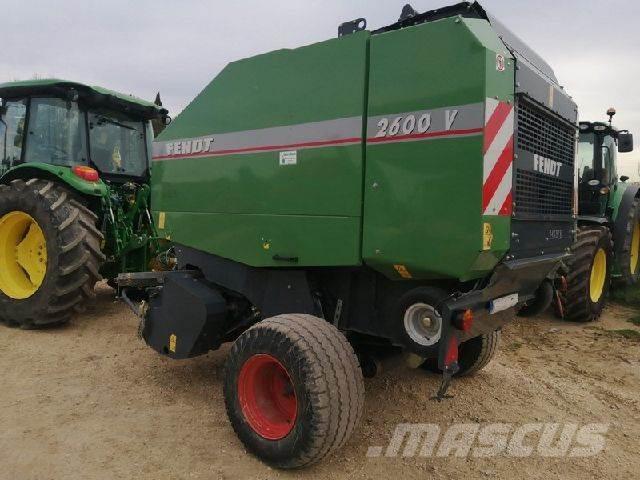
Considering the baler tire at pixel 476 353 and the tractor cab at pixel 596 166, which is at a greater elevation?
the tractor cab at pixel 596 166

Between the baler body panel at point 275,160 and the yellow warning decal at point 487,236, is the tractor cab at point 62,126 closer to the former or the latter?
the baler body panel at point 275,160

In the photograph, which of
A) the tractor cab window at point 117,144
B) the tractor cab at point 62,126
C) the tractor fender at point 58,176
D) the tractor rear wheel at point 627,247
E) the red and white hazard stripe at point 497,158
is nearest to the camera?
the red and white hazard stripe at point 497,158

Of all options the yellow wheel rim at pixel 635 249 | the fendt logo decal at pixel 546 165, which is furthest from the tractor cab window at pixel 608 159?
the fendt logo decal at pixel 546 165

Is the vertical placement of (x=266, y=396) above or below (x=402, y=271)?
below

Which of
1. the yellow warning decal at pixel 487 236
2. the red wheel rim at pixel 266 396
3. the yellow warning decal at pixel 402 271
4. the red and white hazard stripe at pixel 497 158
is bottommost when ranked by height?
the red wheel rim at pixel 266 396

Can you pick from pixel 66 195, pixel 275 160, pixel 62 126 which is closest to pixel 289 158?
pixel 275 160

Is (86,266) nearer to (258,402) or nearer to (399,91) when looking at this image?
(258,402)

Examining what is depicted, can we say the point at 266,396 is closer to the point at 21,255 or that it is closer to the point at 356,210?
the point at 356,210

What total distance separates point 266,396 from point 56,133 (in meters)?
4.13

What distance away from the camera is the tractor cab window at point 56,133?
547 cm

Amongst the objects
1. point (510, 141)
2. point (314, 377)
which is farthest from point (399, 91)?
point (314, 377)

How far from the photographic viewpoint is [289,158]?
117 inches

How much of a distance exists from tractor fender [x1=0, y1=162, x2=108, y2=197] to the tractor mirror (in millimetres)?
6897

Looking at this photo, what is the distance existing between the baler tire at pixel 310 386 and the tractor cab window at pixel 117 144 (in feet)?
12.9
